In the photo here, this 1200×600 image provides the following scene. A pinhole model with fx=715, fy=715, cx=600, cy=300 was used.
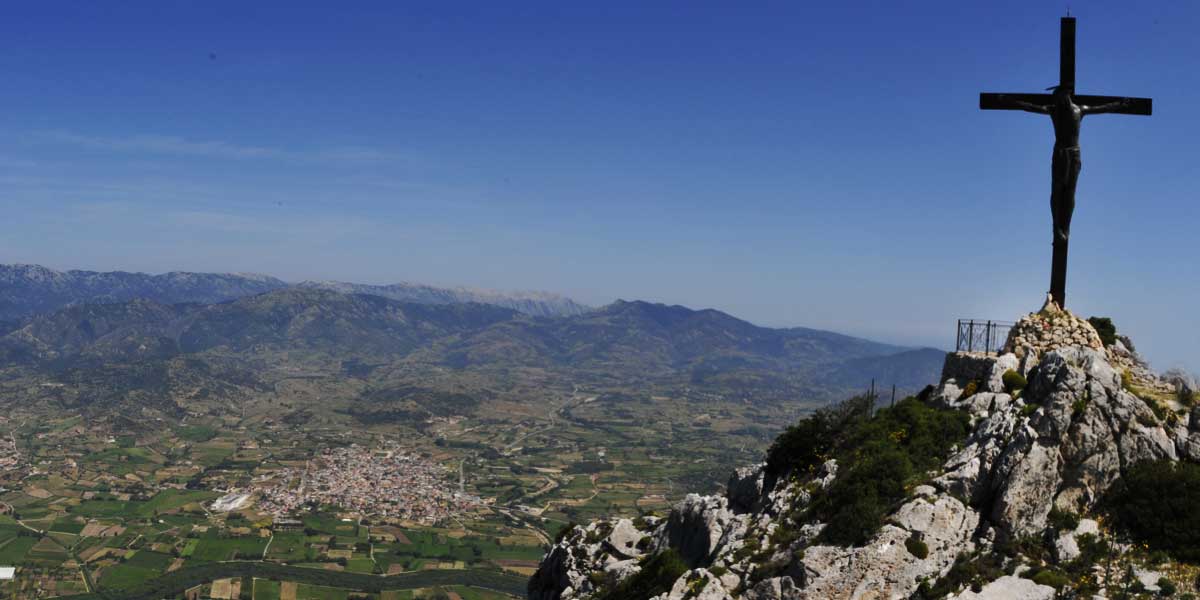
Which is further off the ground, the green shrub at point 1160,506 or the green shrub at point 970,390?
the green shrub at point 970,390

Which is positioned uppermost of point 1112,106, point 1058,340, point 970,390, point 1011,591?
point 1112,106

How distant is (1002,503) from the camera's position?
22.4 metres

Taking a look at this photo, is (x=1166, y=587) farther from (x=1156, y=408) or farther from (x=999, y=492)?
(x=1156, y=408)

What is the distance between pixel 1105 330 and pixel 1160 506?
13.0 m

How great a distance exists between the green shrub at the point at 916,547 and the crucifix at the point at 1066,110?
14.5 meters

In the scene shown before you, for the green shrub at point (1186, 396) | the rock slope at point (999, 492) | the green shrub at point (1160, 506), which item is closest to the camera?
the green shrub at point (1160, 506)

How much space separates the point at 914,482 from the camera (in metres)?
24.6

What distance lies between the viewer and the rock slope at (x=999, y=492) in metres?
21.7

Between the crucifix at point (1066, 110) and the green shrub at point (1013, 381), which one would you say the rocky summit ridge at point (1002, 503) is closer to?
the green shrub at point (1013, 381)

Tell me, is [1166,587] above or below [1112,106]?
below

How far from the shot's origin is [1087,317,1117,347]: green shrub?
30547 mm

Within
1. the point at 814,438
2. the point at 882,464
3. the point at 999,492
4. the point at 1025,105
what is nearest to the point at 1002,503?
the point at 999,492

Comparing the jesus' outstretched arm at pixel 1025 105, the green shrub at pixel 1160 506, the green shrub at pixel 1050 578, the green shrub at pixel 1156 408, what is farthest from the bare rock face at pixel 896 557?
the jesus' outstretched arm at pixel 1025 105

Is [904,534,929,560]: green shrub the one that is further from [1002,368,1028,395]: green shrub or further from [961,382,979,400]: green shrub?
[961,382,979,400]: green shrub
